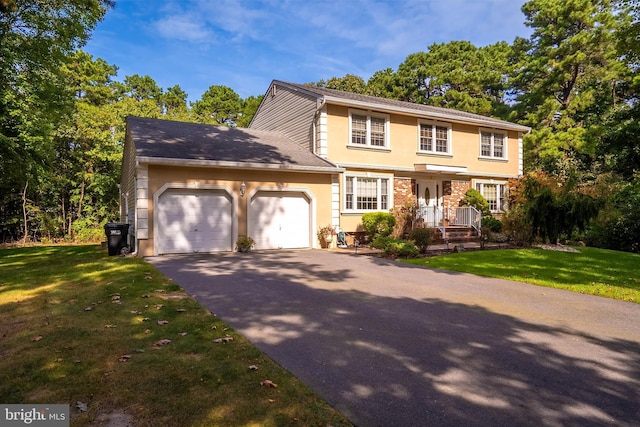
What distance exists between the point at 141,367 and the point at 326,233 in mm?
11923

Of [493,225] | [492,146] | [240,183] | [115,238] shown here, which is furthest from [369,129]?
[115,238]

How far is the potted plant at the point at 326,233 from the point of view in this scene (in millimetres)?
15383

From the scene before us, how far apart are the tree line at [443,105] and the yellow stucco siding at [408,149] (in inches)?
84.5

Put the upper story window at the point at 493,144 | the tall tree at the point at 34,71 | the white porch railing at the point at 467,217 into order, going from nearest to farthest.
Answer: the tall tree at the point at 34,71 → the white porch railing at the point at 467,217 → the upper story window at the point at 493,144

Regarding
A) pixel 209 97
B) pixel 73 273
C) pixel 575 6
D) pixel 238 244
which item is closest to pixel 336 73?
pixel 209 97

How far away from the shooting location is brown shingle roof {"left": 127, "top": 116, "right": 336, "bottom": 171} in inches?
524

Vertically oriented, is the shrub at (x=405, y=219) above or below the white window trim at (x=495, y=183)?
below

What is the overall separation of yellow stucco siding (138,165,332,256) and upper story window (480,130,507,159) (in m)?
10.5

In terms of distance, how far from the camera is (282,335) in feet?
15.4

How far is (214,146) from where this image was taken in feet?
49.2

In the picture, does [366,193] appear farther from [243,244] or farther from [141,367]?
[141,367]

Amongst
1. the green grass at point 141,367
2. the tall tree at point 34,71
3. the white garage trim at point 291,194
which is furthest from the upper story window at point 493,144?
the green grass at point 141,367

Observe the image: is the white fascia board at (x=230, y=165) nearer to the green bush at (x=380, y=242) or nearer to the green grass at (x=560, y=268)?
the green bush at (x=380, y=242)

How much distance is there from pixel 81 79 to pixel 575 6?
1449 inches
